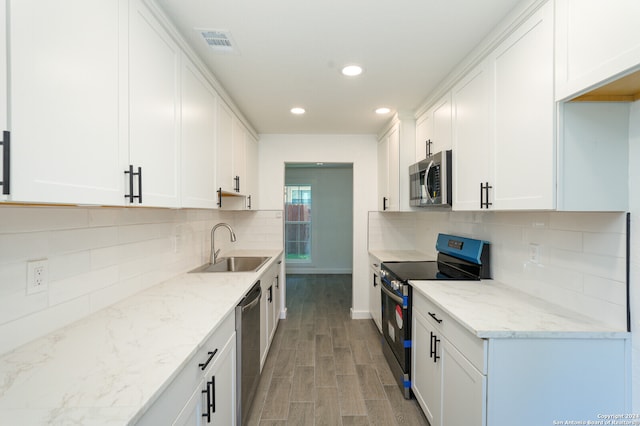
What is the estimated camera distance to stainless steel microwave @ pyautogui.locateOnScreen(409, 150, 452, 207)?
2271mm

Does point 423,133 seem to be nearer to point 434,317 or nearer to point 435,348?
point 434,317


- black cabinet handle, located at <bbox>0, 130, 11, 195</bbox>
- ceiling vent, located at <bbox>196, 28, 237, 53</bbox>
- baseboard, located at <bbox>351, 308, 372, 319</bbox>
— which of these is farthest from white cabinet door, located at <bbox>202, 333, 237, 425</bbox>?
baseboard, located at <bbox>351, 308, 372, 319</bbox>

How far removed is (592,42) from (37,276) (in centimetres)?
222

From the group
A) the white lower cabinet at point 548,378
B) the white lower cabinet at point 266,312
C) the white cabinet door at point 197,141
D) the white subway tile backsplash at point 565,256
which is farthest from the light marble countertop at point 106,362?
the white subway tile backsplash at point 565,256

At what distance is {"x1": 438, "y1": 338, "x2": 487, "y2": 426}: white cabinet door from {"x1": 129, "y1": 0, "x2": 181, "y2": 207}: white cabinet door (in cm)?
165

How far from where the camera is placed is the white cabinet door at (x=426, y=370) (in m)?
1.81

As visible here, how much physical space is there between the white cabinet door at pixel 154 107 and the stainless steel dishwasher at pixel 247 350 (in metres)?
0.78

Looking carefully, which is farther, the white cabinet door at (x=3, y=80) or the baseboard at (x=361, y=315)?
the baseboard at (x=361, y=315)

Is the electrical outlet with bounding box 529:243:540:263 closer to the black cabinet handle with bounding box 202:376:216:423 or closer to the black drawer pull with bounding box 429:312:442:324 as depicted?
the black drawer pull with bounding box 429:312:442:324

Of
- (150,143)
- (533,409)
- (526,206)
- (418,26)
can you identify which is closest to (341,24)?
(418,26)

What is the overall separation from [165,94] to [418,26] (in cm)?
136

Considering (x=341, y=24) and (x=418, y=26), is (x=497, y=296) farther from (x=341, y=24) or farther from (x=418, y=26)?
(x=341, y=24)

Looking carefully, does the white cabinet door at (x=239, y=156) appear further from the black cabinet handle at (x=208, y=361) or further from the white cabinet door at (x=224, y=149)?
the black cabinet handle at (x=208, y=361)

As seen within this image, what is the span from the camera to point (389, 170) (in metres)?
3.47
